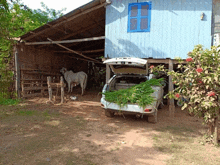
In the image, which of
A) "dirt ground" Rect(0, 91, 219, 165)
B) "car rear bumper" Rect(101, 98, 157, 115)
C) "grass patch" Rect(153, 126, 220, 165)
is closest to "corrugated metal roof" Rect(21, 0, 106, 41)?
"dirt ground" Rect(0, 91, 219, 165)

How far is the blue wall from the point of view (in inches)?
303

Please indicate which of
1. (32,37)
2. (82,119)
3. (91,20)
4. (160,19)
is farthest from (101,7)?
(82,119)

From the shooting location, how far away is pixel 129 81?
26.4 ft

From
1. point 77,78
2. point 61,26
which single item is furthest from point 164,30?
point 77,78

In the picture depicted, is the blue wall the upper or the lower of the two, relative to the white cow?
upper

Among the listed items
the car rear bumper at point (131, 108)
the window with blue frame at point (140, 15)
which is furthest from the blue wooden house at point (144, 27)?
the car rear bumper at point (131, 108)

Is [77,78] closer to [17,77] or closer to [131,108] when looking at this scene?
[17,77]

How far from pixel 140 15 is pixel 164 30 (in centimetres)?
142

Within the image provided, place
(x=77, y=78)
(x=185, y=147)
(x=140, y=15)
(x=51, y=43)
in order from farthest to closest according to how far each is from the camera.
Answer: (x=77, y=78) → (x=51, y=43) → (x=140, y=15) → (x=185, y=147)

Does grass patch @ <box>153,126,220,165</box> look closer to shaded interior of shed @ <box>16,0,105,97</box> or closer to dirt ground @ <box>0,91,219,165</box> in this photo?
dirt ground @ <box>0,91,219,165</box>

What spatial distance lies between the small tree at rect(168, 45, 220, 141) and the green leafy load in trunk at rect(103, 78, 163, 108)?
4.20ft

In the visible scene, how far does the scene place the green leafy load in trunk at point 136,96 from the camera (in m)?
5.50

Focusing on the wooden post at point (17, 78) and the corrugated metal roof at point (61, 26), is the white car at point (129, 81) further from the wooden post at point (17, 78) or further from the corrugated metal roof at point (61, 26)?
the wooden post at point (17, 78)

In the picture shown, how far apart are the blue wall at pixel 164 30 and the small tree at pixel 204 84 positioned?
374cm
